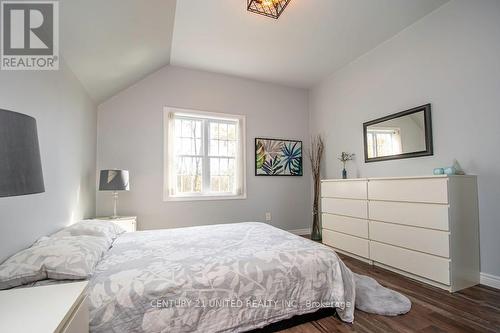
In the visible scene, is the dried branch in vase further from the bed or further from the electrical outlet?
the bed

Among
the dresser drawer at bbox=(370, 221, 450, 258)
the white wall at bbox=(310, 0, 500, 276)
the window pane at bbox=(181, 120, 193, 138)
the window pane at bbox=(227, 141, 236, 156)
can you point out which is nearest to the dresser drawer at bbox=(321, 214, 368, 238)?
the dresser drawer at bbox=(370, 221, 450, 258)

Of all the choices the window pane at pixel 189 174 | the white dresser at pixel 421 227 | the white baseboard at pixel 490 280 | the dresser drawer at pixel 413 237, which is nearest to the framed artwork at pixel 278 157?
the window pane at pixel 189 174

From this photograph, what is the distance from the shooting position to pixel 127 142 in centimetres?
324

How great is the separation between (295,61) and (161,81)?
2.04m

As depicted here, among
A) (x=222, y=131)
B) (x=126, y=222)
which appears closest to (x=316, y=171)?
(x=222, y=131)

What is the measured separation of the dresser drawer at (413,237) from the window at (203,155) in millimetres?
2056

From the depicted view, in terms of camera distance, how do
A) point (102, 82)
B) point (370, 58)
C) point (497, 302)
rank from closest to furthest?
1. point (497, 302)
2. point (102, 82)
3. point (370, 58)

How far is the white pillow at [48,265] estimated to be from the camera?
105 centimetres

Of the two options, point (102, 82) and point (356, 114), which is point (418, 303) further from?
point (102, 82)

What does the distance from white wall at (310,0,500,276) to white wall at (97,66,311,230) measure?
4.17 ft

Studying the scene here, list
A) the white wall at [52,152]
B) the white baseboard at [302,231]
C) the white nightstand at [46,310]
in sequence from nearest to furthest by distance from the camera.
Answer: the white nightstand at [46,310] < the white wall at [52,152] < the white baseboard at [302,231]

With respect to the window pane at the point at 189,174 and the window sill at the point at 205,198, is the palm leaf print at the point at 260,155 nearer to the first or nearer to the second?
the window sill at the point at 205,198

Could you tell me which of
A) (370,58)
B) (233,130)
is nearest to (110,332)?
(233,130)

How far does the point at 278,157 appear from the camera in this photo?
4098mm
